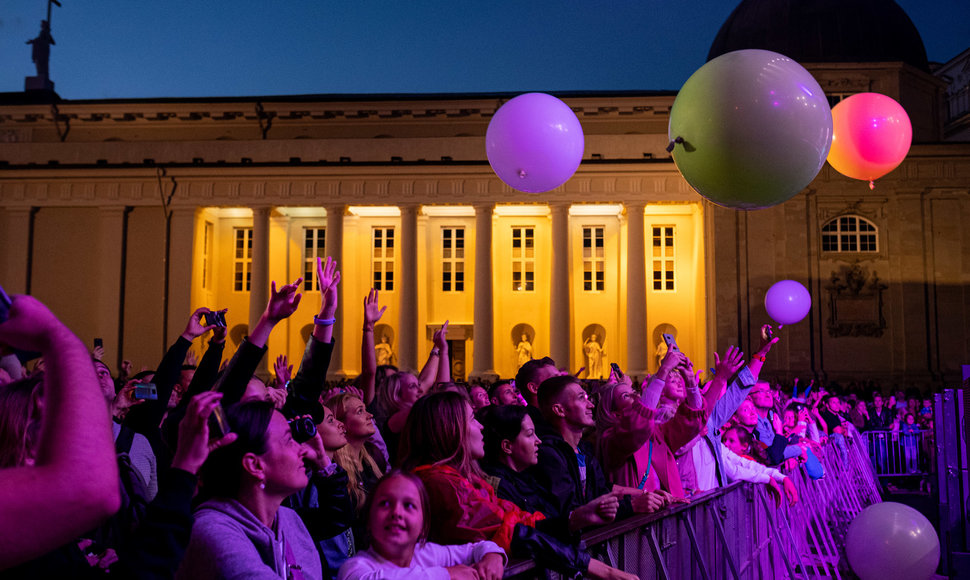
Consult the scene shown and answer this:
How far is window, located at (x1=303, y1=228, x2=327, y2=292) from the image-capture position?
39844 mm

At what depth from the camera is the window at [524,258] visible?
129 feet

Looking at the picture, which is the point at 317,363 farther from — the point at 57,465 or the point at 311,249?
the point at 311,249

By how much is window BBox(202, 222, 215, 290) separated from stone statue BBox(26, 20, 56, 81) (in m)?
19.8

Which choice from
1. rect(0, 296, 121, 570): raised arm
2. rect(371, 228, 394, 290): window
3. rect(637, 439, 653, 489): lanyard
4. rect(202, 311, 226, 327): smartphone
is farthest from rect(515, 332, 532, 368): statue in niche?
rect(0, 296, 121, 570): raised arm

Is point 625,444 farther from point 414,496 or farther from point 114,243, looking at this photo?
point 114,243

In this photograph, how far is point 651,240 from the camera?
38.6 metres

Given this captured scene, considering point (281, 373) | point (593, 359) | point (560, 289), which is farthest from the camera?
point (593, 359)

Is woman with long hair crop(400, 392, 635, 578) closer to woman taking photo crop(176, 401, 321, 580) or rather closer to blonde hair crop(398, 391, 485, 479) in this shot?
blonde hair crop(398, 391, 485, 479)

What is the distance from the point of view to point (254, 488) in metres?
3.34

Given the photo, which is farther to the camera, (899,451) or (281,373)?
(899,451)

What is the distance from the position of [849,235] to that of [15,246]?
35748 mm

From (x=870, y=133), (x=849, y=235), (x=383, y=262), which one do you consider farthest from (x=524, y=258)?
(x=870, y=133)

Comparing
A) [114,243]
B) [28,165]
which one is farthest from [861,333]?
[28,165]

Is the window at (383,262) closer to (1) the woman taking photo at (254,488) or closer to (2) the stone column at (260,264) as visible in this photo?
(2) the stone column at (260,264)
